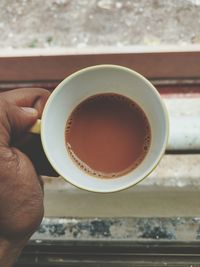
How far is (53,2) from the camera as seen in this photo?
1312 millimetres

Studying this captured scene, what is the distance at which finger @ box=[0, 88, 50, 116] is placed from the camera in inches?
30.5

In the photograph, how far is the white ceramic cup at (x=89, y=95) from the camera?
72cm

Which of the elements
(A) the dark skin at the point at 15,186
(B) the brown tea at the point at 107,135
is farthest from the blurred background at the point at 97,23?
(A) the dark skin at the point at 15,186

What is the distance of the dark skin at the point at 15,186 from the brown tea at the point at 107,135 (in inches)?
3.6

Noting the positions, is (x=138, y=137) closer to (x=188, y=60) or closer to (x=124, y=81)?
(x=124, y=81)

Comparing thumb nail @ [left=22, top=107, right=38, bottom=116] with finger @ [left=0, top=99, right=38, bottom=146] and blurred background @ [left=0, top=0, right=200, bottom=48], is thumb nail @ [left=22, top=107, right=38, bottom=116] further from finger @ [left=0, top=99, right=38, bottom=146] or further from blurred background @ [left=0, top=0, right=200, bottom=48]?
blurred background @ [left=0, top=0, right=200, bottom=48]

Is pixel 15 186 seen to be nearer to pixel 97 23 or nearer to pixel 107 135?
pixel 107 135

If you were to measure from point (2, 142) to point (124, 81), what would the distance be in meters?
0.22

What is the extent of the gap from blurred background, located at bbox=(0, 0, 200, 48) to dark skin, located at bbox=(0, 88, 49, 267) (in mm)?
586

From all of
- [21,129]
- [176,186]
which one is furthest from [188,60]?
[21,129]

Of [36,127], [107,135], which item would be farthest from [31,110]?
[107,135]

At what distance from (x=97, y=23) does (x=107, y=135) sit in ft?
1.89

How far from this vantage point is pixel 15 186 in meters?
0.69

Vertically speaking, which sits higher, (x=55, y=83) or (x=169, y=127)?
(x=169, y=127)
